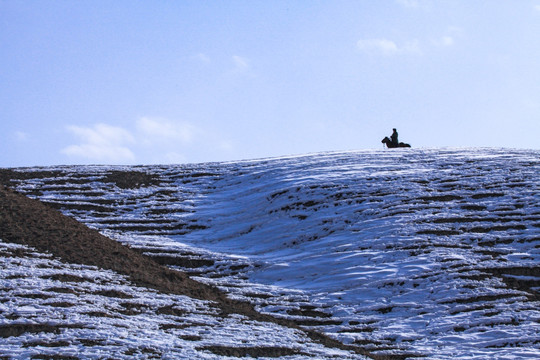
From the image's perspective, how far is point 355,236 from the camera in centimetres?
2114

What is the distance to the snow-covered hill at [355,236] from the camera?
13953mm

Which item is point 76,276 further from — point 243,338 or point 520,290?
point 520,290

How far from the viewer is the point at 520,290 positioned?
1572 centimetres

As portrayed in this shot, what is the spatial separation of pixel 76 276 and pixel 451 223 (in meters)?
13.2

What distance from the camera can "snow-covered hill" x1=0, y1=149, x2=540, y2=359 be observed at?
1395 cm

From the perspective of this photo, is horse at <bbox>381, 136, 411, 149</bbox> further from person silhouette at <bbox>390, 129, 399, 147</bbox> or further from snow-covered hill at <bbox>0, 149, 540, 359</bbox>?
snow-covered hill at <bbox>0, 149, 540, 359</bbox>

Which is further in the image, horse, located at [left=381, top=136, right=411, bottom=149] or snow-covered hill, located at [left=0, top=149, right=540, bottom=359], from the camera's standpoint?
horse, located at [left=381, top=136, right=411, bottom=149]

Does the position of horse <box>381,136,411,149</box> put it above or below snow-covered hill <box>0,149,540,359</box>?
above

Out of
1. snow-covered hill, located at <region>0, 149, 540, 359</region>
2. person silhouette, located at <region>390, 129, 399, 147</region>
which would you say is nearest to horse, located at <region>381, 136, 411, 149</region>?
person silhouette, located at <region>390, 129, 399, 147</region>

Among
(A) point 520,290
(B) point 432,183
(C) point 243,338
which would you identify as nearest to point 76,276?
(C) point 243,338

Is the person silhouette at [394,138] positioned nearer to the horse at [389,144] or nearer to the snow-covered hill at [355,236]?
the horse at [389,144]

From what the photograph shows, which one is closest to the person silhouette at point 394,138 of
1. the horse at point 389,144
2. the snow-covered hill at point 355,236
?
the horse at point 389,144

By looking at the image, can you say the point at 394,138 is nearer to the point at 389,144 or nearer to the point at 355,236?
the point at 389,144

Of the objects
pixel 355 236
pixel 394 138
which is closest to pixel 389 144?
pixel 394 138
